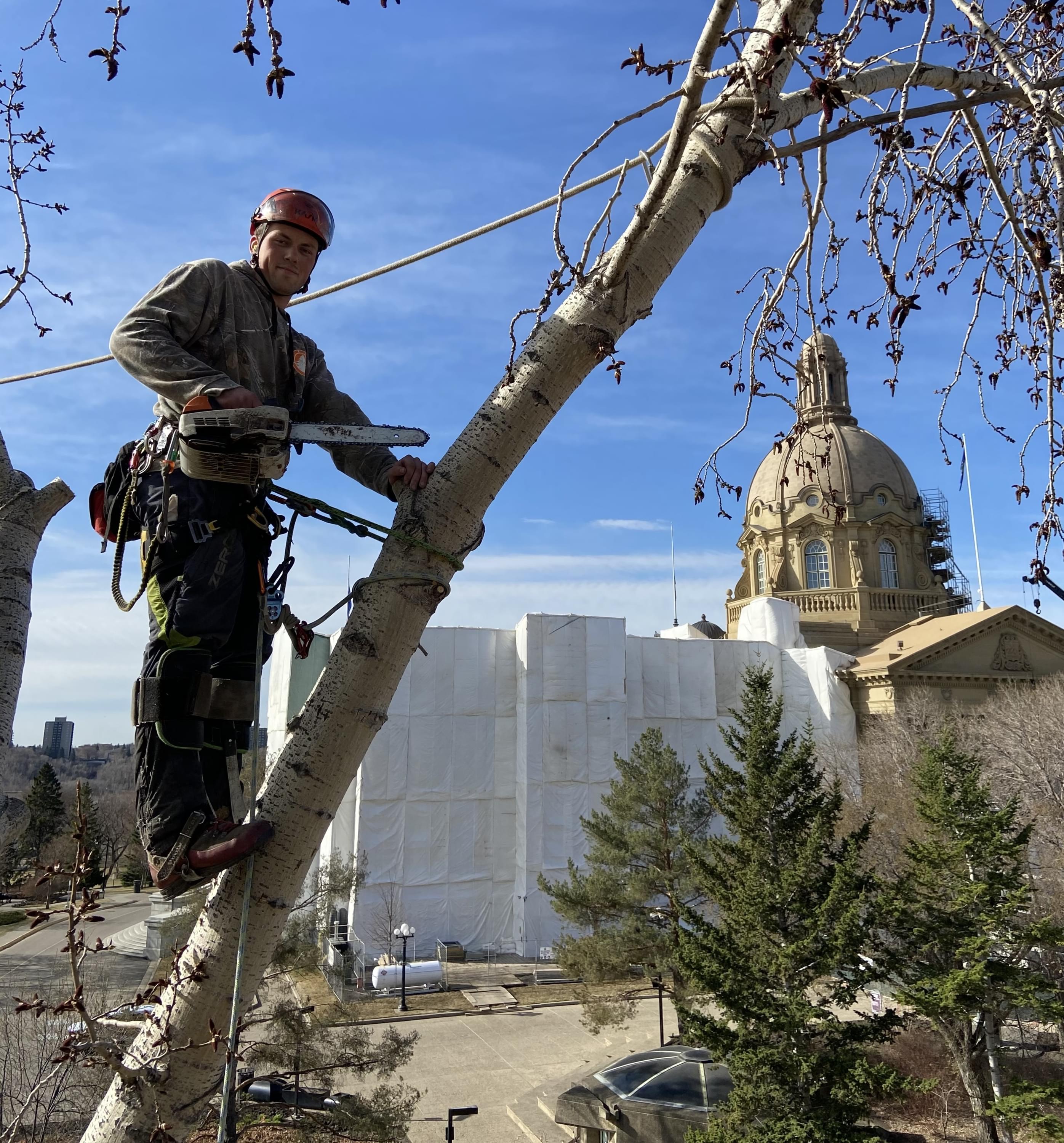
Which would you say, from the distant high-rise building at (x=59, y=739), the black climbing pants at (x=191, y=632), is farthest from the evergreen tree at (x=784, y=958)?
the distant high-rise building at (x=59, y=739)

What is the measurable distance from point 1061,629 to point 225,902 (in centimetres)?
4212

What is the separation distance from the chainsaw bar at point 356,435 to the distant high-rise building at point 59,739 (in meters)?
154

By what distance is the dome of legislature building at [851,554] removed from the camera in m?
43.4

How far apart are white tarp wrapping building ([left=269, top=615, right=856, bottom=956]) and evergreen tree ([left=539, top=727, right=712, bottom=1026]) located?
7118 mm

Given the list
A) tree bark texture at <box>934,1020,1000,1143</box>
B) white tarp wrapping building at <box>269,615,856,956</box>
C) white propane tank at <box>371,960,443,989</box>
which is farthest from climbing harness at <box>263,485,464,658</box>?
white tarp wrapping building at <box>269,615,856,956</box>

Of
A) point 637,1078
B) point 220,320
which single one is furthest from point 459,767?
point 220,320

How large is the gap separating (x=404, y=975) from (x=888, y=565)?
Result: 33.2 metres

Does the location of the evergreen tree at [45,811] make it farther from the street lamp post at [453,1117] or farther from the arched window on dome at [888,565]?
the arched window on dome at [888,565]

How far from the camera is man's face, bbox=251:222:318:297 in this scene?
2555 mm

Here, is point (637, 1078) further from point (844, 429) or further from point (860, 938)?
point (844, 429)

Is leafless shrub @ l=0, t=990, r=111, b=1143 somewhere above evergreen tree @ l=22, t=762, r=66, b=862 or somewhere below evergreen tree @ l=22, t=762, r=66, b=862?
below

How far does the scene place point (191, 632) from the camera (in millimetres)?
2211

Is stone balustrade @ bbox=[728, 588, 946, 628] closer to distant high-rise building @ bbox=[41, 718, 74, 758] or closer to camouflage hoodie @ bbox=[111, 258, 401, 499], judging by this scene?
camouflage hoodie @ bbox=[111, 258, 401, 499]

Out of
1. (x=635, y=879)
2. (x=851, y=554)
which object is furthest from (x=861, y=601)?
(x=635, y=879)
